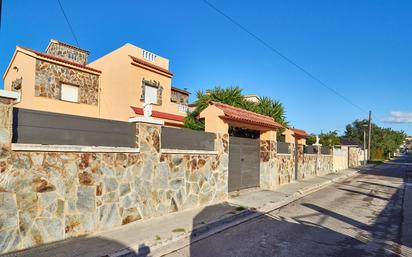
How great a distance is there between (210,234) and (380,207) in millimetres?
7210

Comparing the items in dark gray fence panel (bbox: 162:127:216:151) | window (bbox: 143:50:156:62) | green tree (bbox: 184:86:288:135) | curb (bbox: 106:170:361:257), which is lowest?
curb (bbox: 106:170:361:257)

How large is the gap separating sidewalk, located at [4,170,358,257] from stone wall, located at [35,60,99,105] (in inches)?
547

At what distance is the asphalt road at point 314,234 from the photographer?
18.8 ft

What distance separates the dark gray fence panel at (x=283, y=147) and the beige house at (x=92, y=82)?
25.8ft

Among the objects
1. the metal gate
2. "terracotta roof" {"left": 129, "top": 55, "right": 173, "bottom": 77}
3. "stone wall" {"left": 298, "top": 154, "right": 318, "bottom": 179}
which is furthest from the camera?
"terracotta roof" {"left": 129, "top": 55, "right": 173, "bottom": 77}

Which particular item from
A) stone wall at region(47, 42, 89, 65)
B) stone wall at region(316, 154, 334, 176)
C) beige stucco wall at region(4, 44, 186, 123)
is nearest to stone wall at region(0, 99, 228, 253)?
beige stucco wall at region(4, 44, 186, 123)

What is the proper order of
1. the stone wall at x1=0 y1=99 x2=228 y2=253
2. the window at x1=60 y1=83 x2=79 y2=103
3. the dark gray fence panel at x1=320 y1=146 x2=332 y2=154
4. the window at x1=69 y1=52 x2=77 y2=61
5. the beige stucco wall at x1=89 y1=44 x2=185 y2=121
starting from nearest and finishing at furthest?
1. the stone wall at x1=0 y1=99 x2=228 y2=253
2. the window at x1=60 y1=83 x2=79 y2=103
3. the beige stucco wall at x1=89 y1=44 x2=185 y2=121
4. the window at x1=69 y1=52 x2=77 y2=61
5. the dark gray fence panel at x1=320 y1=146 x2=332 y2=154

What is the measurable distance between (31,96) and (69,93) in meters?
2.28

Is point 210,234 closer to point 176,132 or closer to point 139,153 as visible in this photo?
point 139,153

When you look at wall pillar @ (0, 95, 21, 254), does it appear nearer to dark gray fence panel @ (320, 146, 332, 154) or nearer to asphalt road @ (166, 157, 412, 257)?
asphalt road @ (166, 157, 412, 257)

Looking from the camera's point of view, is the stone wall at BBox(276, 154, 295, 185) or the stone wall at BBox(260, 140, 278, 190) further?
the stone wall at BBox(276, 154, 295, 185)

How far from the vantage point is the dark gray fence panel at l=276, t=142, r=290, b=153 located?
1579cm

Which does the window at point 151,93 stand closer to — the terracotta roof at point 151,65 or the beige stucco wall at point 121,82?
the beige stucco wall at point 121,82

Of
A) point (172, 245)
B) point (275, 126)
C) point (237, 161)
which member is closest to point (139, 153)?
point (172, 245)
